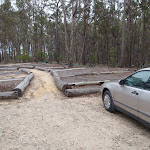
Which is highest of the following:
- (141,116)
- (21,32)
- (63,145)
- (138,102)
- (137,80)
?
(21,32)

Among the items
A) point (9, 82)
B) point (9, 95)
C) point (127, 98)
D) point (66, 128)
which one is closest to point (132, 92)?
point (127, 98)

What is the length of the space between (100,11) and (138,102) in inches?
1065

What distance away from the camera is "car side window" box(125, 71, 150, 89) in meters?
3.57

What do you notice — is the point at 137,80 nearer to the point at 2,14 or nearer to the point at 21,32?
the point at 2,14

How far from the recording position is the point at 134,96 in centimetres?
364

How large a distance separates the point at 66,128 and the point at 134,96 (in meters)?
1.88

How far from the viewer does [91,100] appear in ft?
20.3

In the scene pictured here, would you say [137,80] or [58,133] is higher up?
[137,80]

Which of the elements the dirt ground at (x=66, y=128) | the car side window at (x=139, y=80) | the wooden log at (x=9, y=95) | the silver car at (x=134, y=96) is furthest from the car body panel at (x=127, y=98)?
the wooden log at (x=9, y=95)

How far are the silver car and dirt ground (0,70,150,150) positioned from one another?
1.27 ft

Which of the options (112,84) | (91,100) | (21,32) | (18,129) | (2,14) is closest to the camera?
(18,129)

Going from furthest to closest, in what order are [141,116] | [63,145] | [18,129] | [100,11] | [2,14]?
[2,14] < [100,11] < [18,129] < [141,116] < [63,145]

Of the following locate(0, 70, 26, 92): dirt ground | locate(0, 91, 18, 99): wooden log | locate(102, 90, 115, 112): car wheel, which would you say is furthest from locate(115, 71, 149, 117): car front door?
locate(0, 70, 26, 92): dirt ground

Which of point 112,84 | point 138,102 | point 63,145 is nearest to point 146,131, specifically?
point 138,102
